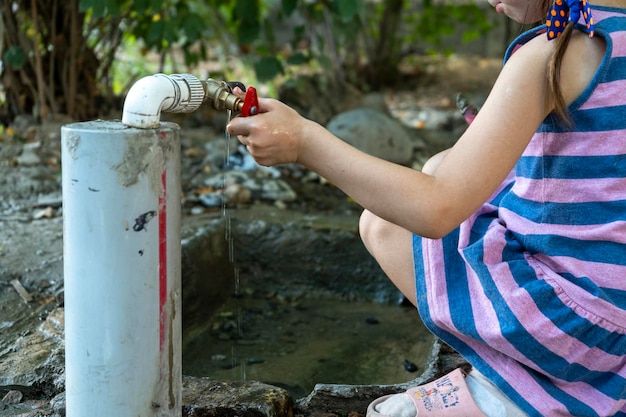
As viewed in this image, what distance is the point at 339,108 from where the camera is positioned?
5.27 meters

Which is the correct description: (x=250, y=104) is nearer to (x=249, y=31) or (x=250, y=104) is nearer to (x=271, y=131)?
(x=271, y=131)

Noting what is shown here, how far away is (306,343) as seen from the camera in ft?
8.80

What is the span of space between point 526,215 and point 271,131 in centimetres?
52

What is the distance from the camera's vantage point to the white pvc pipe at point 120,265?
4.40 ft

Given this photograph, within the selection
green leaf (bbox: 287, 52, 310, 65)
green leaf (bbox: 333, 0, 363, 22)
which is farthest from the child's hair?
green leaf (bbox: 287, 52, 310, 65)

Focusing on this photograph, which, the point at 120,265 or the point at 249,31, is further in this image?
the point at 249,31

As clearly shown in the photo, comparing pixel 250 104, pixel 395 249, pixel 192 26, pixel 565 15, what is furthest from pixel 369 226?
pixel 192 26

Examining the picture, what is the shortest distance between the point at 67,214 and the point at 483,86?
18.4 ft

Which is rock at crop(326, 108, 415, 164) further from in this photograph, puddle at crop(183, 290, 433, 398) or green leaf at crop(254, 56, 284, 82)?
puddle at crop(183, 290, 433, 398)

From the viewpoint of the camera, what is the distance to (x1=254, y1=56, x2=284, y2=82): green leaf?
13.7 ft

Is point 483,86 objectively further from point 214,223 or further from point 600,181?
point 600,181

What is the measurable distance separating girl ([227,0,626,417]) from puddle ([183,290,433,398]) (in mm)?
749

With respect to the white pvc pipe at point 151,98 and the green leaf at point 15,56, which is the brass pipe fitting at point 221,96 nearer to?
the white pvc pipe at point 151,98

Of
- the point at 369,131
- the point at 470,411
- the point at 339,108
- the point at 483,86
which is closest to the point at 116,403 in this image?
the point at 470,411
